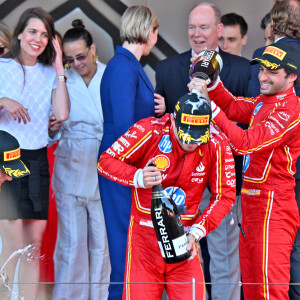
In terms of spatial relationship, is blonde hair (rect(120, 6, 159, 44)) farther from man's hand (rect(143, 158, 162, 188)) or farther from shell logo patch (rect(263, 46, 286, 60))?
man's hand (rect(143, 158, 162, 188))

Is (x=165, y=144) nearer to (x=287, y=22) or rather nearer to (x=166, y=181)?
(x=166, y=181)

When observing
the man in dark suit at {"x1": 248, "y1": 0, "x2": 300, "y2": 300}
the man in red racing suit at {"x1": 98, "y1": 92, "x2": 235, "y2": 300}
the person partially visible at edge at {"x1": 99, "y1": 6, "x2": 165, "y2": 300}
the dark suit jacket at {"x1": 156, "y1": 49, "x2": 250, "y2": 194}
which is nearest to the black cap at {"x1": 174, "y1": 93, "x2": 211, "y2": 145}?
the man in red racing suit at {"x1": 98, "y1": 92, "x2": 235, "y2": 300}

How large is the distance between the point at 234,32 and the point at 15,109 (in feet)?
5.30

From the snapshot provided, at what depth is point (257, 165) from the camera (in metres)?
3.11

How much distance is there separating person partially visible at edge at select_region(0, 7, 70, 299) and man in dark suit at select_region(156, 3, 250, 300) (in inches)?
23.3

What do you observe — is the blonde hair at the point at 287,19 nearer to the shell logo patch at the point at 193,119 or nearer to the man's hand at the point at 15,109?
the shell logo patch at the point at 193,119

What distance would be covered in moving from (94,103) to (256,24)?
124cm

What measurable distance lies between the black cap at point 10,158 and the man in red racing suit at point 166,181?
383mm

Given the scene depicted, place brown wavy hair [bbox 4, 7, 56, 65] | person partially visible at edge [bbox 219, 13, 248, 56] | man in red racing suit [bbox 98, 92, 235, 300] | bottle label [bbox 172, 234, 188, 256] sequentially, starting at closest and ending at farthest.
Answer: bottle label [bbox 172, 234, 188, 256] < man in red racing suit [bbox 98, 92, 235, 300] < brown wavy hair [bbox 4, 7, 56, 65] < person partially visible at edge [bbox 219, 13, 248, 56]

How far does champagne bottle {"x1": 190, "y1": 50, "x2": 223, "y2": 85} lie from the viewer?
297cm

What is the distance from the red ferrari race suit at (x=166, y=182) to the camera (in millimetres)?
2730

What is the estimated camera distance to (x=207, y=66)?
9.76 feet

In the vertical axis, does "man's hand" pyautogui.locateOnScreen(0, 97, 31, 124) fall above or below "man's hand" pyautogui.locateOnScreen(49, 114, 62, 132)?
above

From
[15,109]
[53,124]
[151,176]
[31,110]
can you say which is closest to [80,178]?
[53,124]
